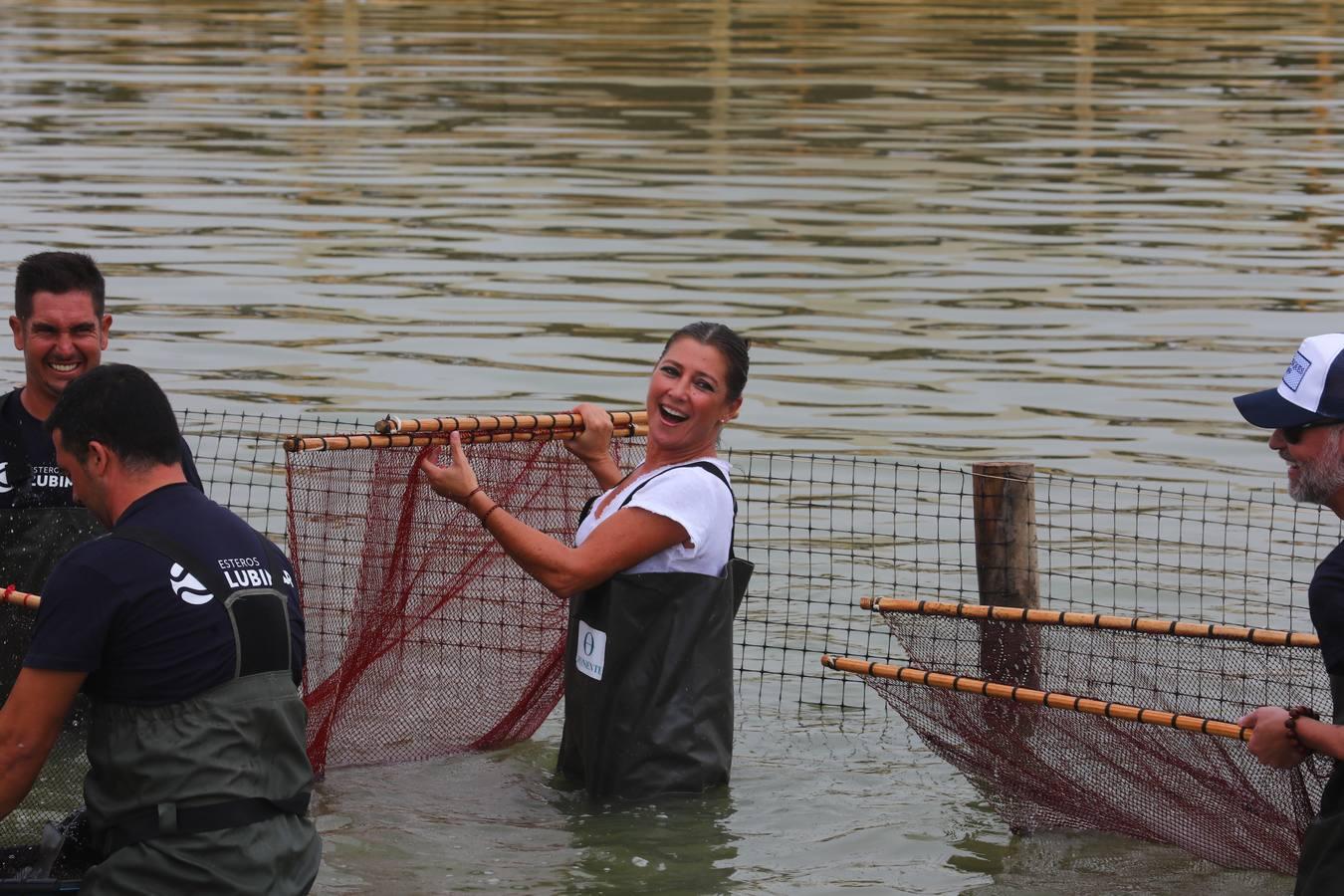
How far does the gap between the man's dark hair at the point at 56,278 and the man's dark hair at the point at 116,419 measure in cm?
223

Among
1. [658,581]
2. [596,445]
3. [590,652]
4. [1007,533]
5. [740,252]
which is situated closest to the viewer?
[658,581]

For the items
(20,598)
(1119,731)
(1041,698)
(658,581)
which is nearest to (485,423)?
(658,581)

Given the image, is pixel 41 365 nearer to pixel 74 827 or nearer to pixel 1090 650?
pixel 74 827

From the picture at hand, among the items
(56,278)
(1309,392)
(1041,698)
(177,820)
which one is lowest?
(177,820)

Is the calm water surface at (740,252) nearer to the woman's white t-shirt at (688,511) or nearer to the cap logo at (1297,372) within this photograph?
the woman's white t-shirt at (688,511)

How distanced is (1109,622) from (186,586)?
3422 mm

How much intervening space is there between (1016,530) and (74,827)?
13.8 ft

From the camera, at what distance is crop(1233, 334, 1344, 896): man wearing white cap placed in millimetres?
5145

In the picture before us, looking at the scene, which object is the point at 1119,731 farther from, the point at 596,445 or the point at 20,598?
the point at 20,598

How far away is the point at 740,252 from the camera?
2058 cm

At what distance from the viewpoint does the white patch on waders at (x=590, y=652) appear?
7.12 metres

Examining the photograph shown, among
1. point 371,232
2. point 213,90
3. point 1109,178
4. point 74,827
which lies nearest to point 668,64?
point 213,90

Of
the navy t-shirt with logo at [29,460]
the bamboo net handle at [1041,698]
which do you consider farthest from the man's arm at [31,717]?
the bamboo net handle at [1041,698]

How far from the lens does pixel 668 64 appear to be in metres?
33.3
